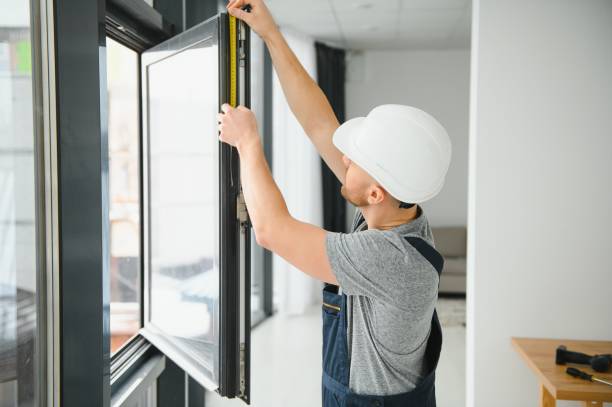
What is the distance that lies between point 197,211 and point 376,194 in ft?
2.75

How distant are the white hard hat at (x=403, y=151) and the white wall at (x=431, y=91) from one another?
556cm

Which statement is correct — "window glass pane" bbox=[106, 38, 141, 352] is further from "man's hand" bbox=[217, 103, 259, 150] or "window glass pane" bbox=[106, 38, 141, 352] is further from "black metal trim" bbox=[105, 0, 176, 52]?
"man's hand" bbox=[217, 103, 259, 150]

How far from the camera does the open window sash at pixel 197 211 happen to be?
145 cm

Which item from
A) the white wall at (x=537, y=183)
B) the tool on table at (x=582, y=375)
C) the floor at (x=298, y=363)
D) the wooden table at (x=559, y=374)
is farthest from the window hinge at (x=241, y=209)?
the floor at (x=298, y=363)

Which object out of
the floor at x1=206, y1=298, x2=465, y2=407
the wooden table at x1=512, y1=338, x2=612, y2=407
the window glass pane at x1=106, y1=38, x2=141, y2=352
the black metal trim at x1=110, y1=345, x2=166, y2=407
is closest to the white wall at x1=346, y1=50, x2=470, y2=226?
the floor at x1=206, y1=298, x2=465, y2=407

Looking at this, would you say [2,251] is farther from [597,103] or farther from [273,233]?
[597,103]

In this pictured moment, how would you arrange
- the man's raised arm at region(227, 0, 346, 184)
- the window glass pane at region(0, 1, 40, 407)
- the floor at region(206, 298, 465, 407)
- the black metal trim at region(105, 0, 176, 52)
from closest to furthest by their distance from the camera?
the window glass pane at region(0, 1, 40, 407), the man's raised arm at region(227, 0, 346, 184), the black metal trim at region(105, 0, 176, 52), the floor at region(206, 298, 465, 407)

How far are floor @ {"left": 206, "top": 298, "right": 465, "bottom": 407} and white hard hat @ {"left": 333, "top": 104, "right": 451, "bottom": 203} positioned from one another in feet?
7.84

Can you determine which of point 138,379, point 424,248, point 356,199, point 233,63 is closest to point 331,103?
point 138,379

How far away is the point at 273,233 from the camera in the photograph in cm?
128

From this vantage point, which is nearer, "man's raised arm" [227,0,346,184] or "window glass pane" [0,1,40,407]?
"window glass pane" [0,1,40,407]

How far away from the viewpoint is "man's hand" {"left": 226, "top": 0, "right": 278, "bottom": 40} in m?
1.44

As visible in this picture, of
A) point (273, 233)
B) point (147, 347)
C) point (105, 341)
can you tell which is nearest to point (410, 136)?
point (273, 233)

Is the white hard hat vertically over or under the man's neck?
over
